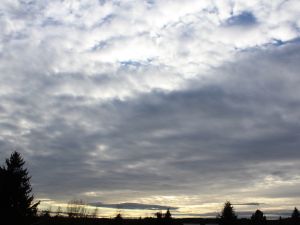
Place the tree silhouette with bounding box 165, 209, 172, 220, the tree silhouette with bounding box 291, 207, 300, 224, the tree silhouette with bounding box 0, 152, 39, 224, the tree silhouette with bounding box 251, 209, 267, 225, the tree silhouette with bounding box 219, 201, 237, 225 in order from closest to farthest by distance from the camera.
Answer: the tree silhouette with bounding box 0, 152, 39, 224 < the tree silhouette with bounding box 165, 209, 172, 220 < the tree silhouette with bounding box 219, 201, 237, 225 < the tree silhouette with bounding box 251, 209, 267, 225 < the tree silhouette with bounding box 291, 207, 300, 224

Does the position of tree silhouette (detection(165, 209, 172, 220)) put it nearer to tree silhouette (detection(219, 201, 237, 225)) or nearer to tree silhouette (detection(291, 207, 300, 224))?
tree silhouette (detection(219, 201, 237, 225))

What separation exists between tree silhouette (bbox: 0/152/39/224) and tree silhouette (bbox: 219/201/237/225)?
2436 cm

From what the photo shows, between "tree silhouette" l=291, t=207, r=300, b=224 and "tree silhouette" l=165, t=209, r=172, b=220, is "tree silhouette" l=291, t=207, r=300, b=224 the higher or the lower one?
the higher one

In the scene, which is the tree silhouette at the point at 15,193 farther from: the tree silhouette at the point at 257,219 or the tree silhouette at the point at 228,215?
the tree silhouette at the point at 257,219

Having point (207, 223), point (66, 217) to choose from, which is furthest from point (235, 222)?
point (207, 223)

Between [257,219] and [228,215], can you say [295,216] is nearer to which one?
[257,219]

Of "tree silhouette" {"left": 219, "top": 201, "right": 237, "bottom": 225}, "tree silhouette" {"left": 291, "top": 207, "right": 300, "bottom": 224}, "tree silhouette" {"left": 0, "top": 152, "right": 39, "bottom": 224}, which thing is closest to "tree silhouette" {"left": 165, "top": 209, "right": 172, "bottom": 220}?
"tree silhouette" {"left": 219, "top": 201, "right": 237, "bottom": 225}

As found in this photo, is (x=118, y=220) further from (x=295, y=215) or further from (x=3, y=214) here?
(x=295, y=215)

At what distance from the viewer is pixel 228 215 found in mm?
54531

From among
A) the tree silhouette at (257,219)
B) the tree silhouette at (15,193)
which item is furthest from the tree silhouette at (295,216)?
the tree silhouette at (15,193)

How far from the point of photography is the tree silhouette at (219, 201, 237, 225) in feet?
178

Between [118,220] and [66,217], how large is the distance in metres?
71.6

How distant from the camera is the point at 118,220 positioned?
6222cm

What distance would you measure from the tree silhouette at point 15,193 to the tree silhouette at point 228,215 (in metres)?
24.4
